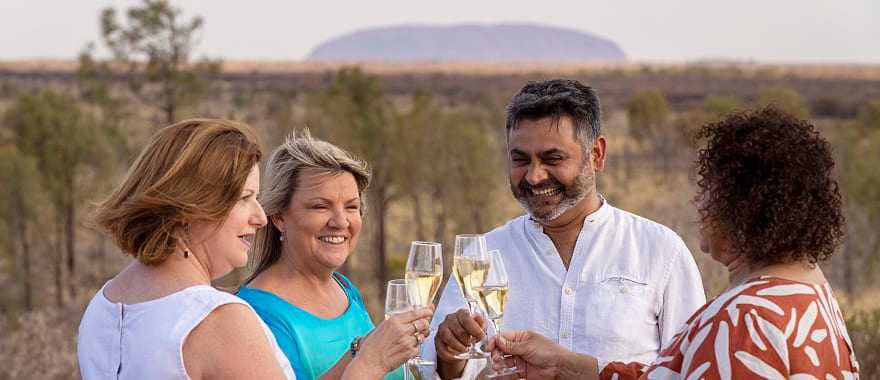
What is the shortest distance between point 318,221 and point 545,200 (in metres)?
0.86

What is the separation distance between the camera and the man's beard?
4004 millimetres

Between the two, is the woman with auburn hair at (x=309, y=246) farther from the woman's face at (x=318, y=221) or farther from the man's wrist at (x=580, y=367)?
the man's wrist at (x=580, y=367)

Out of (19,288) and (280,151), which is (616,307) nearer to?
(280,151)

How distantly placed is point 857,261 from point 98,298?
28.4 metres

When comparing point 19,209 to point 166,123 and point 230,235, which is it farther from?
point 230,235

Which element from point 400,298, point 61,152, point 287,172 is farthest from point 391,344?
point 61,152

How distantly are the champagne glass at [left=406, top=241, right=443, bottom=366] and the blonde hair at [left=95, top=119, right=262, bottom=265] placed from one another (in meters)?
0.67

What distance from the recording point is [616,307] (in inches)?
153

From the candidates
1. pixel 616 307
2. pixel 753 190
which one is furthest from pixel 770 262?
pixel 616 307

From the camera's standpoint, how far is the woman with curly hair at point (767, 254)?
2.39m

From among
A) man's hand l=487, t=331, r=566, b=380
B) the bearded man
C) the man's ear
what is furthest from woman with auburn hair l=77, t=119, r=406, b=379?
the man's ear

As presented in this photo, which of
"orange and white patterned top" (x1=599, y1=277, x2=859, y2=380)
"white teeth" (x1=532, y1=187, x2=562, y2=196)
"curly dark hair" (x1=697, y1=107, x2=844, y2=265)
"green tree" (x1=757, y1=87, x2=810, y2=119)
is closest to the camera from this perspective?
"orange and white patterned top" (x1=599, y1=277, x2=859, y2=380)

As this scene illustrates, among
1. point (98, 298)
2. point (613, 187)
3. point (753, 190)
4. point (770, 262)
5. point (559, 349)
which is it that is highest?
point (753, 190)

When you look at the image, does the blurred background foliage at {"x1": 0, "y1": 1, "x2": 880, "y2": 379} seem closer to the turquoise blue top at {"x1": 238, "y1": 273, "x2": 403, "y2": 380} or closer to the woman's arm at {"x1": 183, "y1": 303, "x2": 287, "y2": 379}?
the turquoise blue top at {"x1": 238, "y1": 273, "x2": 403, "y2": 380}
